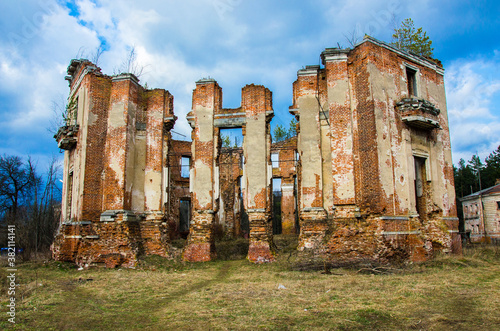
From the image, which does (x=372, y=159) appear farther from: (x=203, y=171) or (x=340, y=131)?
(x=203, y=171)

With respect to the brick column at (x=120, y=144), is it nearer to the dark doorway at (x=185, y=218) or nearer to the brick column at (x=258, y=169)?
the brick column at (x=258, y=169)

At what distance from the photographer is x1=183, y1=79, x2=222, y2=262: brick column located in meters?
15.0

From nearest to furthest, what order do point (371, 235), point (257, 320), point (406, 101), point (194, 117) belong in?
point (257, 320)
point (371, 235)
point (406, 101)
point (194, 117)

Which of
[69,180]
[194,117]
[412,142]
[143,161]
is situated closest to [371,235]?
[412,142]

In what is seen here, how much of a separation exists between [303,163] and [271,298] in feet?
23.8

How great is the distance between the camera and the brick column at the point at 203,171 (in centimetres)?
1503

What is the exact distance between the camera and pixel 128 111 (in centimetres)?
1608

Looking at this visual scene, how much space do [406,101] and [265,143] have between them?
5686 mm

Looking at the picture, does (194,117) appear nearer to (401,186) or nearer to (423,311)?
(401,186)

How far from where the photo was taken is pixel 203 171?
15.8m

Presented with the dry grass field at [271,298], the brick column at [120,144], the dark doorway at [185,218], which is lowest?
the dry grass field at [271,298]

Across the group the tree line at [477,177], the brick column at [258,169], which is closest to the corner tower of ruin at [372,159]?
the brick column at [258,169]

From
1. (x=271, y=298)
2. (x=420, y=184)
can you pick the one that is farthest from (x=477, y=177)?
(x=271, y=298)

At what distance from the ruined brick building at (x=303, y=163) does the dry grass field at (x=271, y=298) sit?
1.31 m
